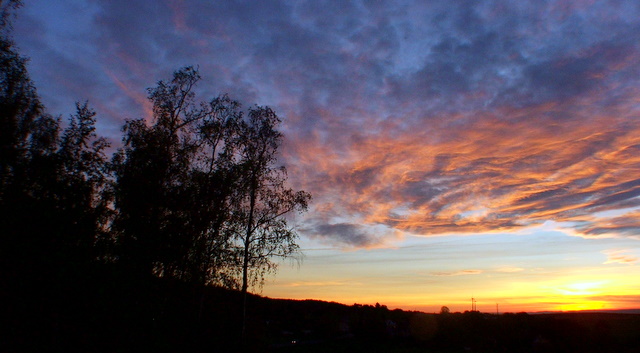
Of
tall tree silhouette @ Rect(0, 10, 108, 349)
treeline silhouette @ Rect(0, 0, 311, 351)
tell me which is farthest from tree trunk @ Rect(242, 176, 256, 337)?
Answer: tall tree silhouette @ Rect(0, 10, 108, 349)

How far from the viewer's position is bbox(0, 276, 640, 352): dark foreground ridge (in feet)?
71.3

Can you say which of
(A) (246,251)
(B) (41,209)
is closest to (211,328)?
(A) (246,251)

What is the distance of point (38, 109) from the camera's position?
24.9 metres

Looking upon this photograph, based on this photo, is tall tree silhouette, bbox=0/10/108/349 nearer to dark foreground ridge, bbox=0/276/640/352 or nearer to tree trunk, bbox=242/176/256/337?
dark foreground ridge, bbox=0/276/640/352

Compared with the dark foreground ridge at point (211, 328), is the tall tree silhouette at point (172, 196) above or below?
above

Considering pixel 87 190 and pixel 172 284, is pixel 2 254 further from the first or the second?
pixel 172 284

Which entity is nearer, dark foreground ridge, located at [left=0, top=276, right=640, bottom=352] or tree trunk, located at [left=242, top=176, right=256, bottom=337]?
dark foreground ridge, located at [left=0, top=276, right=640, bottom=352]

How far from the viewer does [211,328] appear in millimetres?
34719

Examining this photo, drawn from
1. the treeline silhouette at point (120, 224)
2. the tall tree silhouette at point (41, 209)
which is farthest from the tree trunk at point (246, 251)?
the tall tree silhouette at point (41, 209)

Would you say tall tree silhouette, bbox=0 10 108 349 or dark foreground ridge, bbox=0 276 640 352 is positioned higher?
tall tree silhouette, bbox=0 10 108 349

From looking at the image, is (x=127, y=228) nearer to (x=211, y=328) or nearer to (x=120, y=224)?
(x=120, y=224)

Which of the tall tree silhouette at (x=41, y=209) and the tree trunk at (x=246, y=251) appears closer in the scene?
the tall tree silhouette at (x=41, y=209)

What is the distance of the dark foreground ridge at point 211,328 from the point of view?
855 inches

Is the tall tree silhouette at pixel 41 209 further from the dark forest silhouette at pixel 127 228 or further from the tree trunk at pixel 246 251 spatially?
the tree trunk at pixel 246 251
